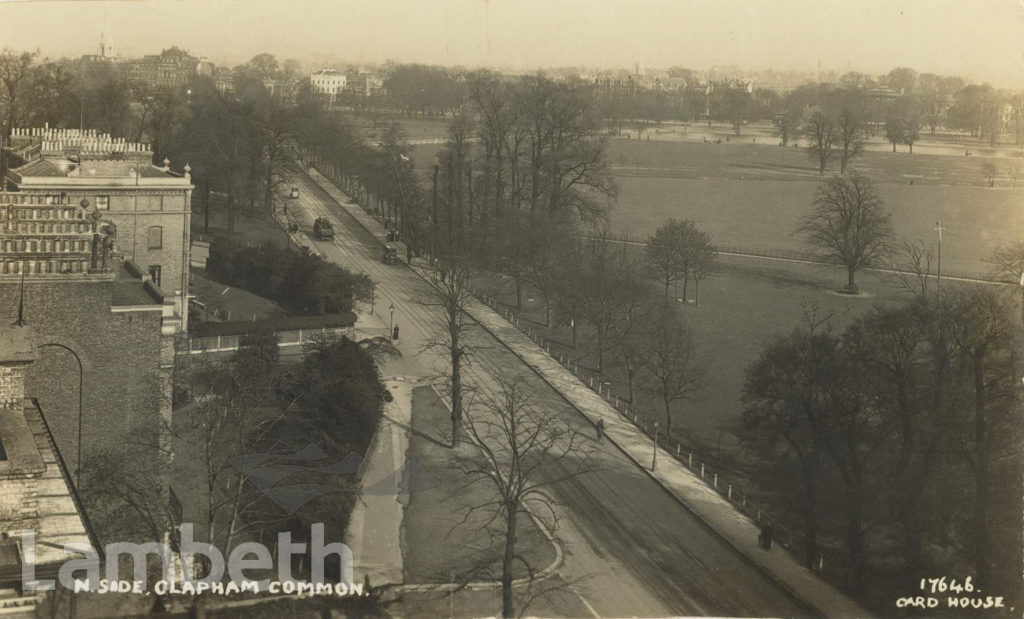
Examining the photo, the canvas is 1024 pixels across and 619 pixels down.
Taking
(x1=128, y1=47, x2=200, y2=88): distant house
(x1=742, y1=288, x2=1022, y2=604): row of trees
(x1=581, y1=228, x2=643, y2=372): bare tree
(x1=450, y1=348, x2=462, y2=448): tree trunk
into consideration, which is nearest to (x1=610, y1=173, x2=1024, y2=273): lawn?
(x1=581, y1=228, x2=643, y2=372): bare tree

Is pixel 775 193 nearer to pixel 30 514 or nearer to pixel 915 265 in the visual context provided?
pixel 915 265

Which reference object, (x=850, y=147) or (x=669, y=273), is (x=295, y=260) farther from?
(x=850, y=147)

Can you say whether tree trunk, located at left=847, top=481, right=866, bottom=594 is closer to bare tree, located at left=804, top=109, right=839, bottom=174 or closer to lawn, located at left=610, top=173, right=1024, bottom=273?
lawn, located at left=610, top=173, right=1024, bottom=273

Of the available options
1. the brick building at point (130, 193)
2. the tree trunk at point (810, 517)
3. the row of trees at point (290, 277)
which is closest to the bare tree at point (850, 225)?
the tree trunk at point (810, 517)

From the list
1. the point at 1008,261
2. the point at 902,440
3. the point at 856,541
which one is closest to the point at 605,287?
the point at 1008,261

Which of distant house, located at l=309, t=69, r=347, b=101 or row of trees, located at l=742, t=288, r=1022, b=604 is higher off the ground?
distant house, located at l=309, t=69, r=347, b=101

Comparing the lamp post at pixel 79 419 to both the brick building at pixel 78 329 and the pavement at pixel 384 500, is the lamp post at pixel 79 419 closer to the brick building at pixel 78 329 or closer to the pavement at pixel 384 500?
the brick building at pixel 78 329
